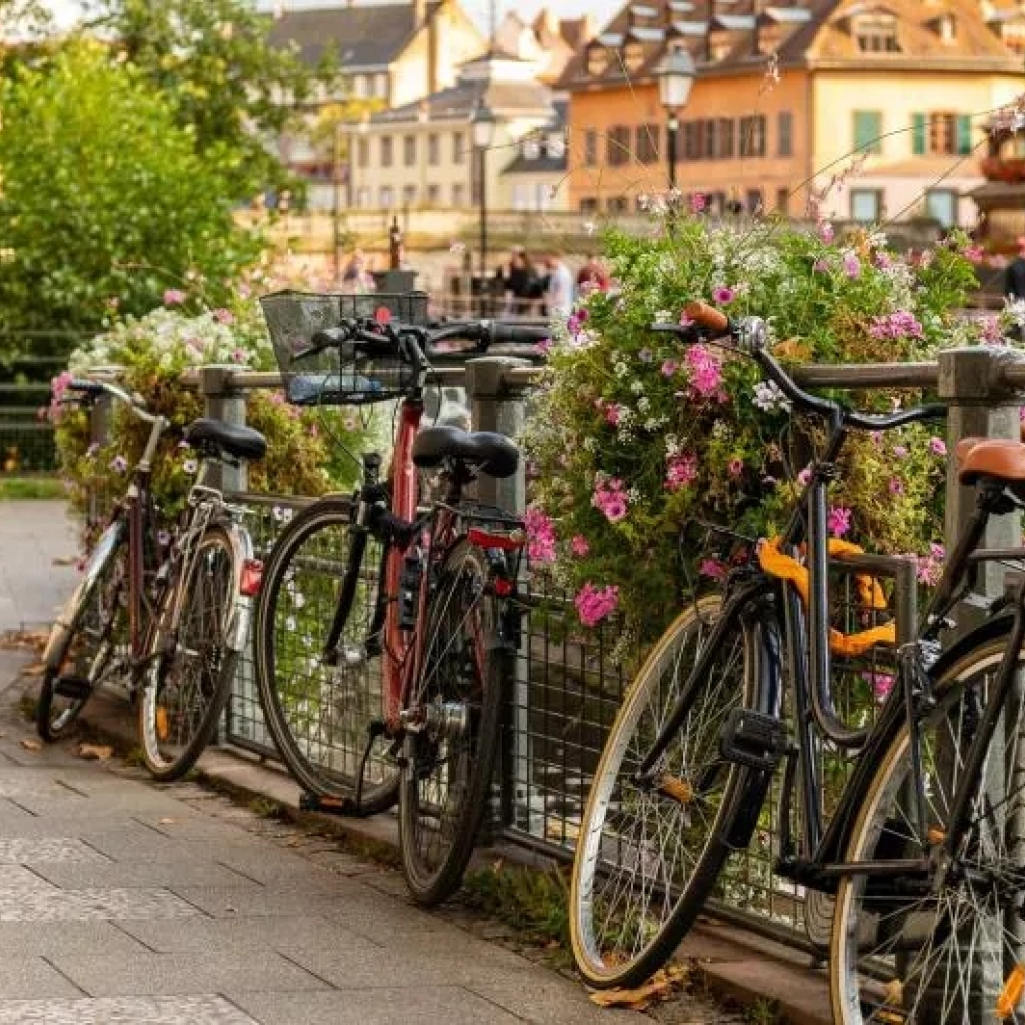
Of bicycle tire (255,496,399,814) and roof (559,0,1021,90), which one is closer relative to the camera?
bicycle tire (255,496,399,814)

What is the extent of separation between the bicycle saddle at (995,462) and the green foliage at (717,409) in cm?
122

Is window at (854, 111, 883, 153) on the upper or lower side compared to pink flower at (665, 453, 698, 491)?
upper

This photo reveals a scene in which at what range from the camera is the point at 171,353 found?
10.7m

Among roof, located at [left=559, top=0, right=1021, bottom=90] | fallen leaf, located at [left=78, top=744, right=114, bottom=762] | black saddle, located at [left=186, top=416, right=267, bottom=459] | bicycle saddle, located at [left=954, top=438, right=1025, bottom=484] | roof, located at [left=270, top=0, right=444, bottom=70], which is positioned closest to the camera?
bicycle saddle, located at [left=954, top=438, right=1025, bottom=484]

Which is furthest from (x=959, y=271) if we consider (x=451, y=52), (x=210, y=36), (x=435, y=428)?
(x=451, y=52)

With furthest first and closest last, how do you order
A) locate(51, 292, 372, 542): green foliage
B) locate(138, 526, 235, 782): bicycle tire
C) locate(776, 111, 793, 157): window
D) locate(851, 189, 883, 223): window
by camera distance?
locate(851, 189, 883, 223): window < locate(776, 111, 793, 157): window < locate(51, 292, 372, 542): green foliage < locate(138, 526, 235, 782): bicycle tire

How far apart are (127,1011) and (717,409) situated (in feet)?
5.38

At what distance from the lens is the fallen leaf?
9.66 meters

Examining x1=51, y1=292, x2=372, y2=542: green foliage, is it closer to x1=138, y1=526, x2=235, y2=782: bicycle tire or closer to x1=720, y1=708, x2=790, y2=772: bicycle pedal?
x1=138, y1=526, x2=235, y2=782: bicycle tire

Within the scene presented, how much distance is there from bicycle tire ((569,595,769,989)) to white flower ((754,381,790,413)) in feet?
1.37

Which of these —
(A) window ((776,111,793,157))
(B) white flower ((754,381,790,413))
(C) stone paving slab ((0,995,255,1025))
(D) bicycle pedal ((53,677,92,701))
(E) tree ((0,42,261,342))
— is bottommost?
(C) stone paving slab ((0,995,255,1025))

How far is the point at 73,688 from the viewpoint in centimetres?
989

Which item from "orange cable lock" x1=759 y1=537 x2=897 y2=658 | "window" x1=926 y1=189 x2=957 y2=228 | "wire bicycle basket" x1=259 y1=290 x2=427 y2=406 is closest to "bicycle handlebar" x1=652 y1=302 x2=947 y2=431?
"orange cable lock" x1=759 y1=537 x2=897 y2=658

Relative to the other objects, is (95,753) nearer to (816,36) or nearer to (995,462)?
(995,462)
